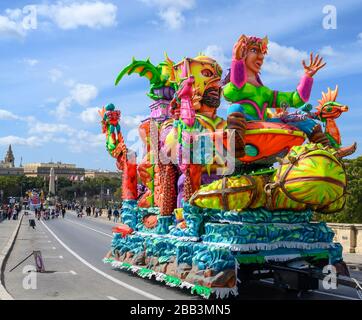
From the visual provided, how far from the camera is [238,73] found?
8.91m

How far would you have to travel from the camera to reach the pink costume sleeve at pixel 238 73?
8.88m

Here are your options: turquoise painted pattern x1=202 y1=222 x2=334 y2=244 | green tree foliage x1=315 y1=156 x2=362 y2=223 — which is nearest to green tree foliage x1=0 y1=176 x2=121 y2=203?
green tree foliage x1=315 y1=156 x2=362 y2=223

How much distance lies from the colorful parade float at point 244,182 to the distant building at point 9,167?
520 feet

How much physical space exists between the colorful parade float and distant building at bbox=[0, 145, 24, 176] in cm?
15848

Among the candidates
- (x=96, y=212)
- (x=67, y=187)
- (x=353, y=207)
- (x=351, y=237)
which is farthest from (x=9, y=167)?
(x=351, y=237)

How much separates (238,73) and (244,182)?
1988mm

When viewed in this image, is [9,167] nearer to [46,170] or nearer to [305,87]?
[46,170]

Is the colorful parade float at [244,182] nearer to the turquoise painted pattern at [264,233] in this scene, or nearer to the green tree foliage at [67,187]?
the turquoise painted pattern at [264,233]

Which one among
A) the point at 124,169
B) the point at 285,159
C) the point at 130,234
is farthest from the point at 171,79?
the point at 285,159

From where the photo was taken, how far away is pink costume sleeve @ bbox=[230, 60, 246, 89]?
29.1 ft

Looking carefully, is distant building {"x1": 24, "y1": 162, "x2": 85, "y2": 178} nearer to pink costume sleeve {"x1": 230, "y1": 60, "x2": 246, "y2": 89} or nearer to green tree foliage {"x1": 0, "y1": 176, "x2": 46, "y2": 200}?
green tree foliage {"x1": 0, "y1": 176, "x2": 46, "y2": 200}

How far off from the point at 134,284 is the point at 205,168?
3.54 metres

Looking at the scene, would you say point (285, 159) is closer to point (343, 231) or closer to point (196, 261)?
point (196, 261)
